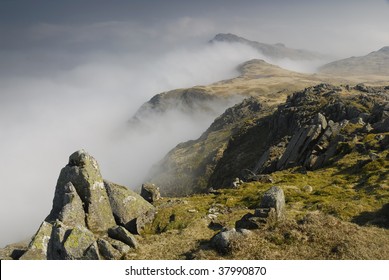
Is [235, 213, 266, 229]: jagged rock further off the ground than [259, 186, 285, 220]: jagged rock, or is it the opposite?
[259, 186, 285, 220]: jagged rock

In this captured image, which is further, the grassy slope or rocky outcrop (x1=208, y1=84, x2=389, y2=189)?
rocky outcrop (x1=208, y1=84, x2=389, y2=189)

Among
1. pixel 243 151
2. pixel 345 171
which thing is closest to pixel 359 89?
pixel 243 151

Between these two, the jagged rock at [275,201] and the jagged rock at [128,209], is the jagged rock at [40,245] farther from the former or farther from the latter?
the jagged rock at [275,201]

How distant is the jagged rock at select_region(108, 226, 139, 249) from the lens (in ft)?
84.0

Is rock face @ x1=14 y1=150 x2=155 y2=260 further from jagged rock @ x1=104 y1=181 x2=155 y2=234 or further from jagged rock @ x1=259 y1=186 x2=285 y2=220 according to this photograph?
jagged rock @ x1=259 y1=186 x2=285 y2=220

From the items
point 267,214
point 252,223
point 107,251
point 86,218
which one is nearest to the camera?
point 107,251

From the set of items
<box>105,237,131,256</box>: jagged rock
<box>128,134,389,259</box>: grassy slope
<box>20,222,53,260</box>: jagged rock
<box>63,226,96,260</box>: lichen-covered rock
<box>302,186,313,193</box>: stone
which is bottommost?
<box>302,186,313,193</box>: stone

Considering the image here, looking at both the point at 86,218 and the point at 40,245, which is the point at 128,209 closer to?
the point at 86,218

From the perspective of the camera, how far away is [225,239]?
23.6m

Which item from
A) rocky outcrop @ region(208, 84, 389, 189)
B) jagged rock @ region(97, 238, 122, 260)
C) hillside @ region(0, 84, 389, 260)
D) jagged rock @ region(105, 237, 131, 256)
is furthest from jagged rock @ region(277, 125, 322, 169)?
jagged rock @ region(97, 238, 122, 260)

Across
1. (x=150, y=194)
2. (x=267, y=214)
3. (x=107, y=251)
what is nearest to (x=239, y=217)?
(x=267, y=214)

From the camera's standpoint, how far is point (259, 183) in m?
46.3

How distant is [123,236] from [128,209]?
5787mm

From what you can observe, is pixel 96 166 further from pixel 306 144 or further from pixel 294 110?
pixel 294 110
